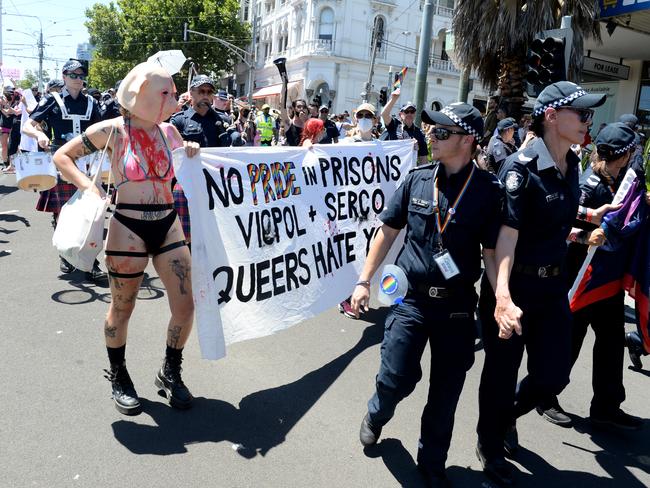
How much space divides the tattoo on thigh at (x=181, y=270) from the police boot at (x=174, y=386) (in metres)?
0.52

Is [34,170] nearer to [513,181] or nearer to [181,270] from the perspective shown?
[181,270]

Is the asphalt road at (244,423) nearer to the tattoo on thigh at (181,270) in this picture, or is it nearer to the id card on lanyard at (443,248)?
the tattoo on thigh at (181,270)

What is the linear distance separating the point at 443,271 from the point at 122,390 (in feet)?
6.91

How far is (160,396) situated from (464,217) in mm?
2288

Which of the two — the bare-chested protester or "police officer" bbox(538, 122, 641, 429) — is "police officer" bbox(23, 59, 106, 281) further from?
"police officer" bbox(538, 122, 641, 429)

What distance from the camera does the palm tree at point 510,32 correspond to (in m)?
12.3

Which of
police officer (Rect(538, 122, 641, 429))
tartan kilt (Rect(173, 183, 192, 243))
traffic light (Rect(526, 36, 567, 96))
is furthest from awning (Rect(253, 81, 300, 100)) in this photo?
police officer (Rect(538, 122, 641, 429))

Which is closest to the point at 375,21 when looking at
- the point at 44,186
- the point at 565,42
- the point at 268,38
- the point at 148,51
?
the point at 268,38

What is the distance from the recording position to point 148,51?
2163 inches

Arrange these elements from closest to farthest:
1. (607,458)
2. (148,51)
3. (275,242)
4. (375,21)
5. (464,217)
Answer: (464,217)
(607,458)
(275,242)
(375,21)
(148,51)

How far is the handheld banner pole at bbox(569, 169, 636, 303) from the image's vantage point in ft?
12.4

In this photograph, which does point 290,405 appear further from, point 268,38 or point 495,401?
point 268,38

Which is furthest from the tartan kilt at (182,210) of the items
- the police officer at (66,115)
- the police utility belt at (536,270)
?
the police utility belt at (536,270)

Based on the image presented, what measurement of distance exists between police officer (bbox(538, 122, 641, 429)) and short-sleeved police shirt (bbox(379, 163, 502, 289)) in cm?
117
